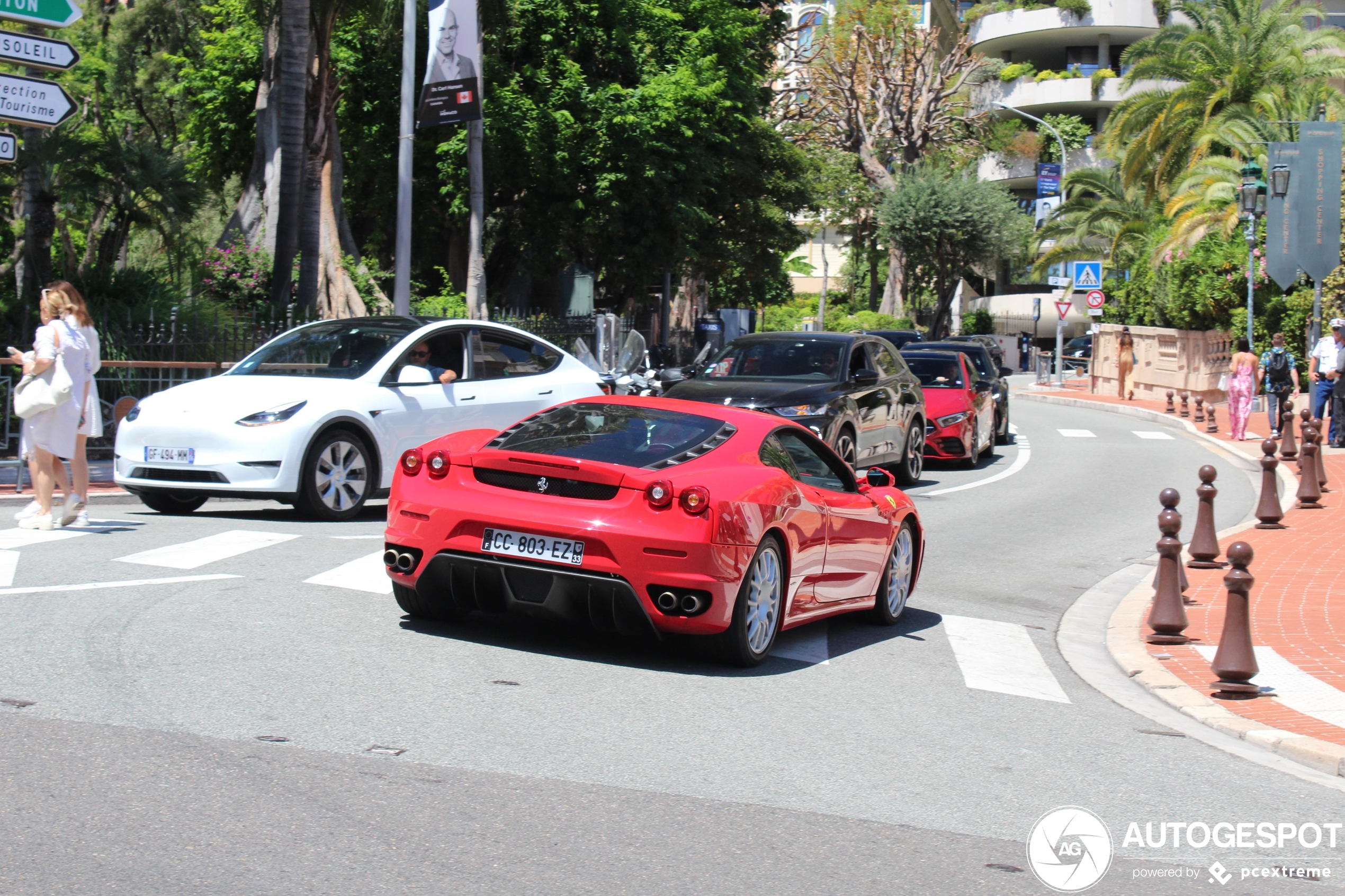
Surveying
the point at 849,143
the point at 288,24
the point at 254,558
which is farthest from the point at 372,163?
the point at 849,143

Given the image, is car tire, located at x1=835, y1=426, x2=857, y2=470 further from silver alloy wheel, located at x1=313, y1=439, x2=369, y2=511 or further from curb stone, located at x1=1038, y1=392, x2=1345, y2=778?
silver alloy wheel, located at x1=313, y1=439, x2=369, y2=511

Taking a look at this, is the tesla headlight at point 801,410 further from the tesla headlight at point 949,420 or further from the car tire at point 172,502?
the car tire at point 172,502

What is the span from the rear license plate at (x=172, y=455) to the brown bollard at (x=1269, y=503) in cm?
995

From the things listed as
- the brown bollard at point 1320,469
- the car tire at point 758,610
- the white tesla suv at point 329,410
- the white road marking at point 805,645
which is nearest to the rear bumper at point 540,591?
the car tire at point 758,610

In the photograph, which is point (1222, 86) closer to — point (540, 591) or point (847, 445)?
point (847, 445)

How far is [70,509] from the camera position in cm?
1067

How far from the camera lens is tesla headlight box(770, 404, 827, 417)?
1510 centimetres

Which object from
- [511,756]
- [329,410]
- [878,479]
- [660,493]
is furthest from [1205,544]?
[511,756]

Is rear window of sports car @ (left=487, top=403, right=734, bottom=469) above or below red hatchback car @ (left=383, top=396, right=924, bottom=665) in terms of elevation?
above

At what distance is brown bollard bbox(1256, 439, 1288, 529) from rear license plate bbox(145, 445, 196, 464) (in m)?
9.95

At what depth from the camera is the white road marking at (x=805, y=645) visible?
26.5ft

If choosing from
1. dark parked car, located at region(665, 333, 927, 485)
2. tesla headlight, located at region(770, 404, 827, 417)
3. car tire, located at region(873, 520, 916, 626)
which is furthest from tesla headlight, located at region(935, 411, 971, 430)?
car tire, located at region(873, 520, 916, 626)

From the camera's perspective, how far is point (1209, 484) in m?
11.5

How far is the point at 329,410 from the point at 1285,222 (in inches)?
925
